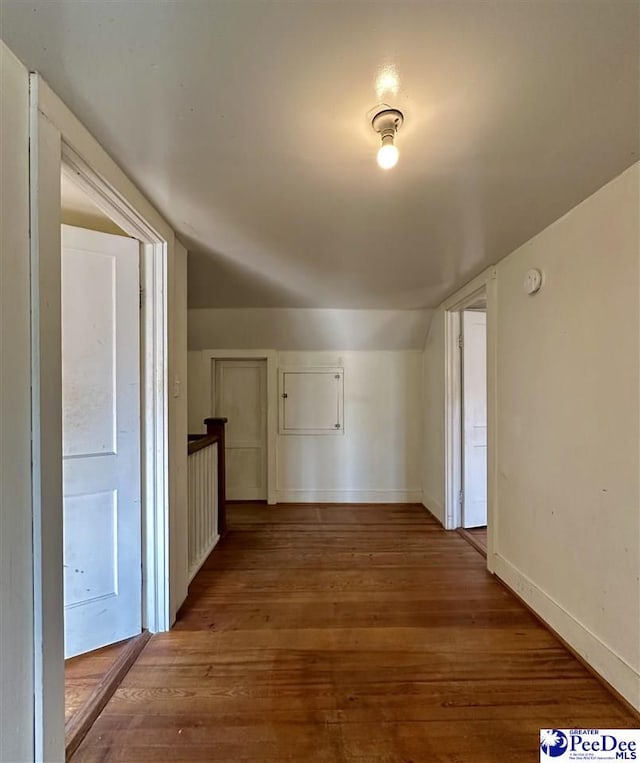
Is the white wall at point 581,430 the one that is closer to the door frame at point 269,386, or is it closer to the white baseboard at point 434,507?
the white baseboard at point 434,507

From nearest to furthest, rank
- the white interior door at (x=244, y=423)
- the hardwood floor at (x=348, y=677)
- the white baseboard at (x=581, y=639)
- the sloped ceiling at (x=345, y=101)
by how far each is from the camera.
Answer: the sloped ceiling at (x=345, y=101)
the hardwood floor at (x=348, y=677)
the white baseboard at (x=581, y=639)
the white interior door at (x=244, y=423)

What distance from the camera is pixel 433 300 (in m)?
3.36

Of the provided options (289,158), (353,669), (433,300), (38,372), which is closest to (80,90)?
(289,158)

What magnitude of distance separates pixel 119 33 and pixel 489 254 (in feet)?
6.90

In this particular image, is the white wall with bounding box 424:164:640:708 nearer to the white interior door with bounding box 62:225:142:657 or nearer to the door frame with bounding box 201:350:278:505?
the white interior door with bounding box 62:225:142:657

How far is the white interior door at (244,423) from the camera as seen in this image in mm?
4266

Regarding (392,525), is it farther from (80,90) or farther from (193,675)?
(80,90)

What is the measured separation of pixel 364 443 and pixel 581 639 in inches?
102

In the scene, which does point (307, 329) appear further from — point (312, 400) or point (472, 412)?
point (472, 412)

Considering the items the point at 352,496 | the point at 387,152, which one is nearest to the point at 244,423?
the point at 352,496

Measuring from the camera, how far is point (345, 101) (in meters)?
1.10

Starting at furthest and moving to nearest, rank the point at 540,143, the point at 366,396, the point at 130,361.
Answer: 1. the point at 366,396
2. the point at 130,361
3. the point at 540,143

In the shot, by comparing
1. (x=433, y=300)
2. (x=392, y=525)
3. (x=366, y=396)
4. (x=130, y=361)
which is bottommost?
(x=392, y=525)

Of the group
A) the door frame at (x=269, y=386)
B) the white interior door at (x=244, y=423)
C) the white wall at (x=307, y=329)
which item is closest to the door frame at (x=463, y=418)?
the white wall at (x=307, y=329)
